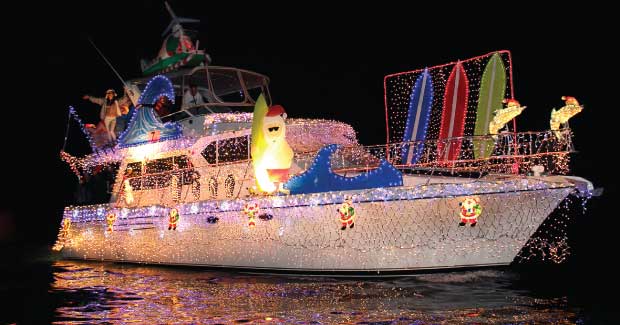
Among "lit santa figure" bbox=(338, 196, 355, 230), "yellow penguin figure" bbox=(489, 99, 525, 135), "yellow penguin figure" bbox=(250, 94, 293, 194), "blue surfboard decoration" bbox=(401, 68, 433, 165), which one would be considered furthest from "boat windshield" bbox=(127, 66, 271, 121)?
"yellow penguin figure" bbox=(489, 99, 525, 135)

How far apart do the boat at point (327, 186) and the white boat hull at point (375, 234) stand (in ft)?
0.07

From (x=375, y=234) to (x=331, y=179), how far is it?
1.23 meters

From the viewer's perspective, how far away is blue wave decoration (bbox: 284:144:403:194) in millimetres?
11242

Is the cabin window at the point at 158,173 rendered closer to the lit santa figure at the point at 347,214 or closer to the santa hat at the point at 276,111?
the santa hat at the point at 276,111

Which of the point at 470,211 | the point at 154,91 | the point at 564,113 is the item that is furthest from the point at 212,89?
the point at 564,113

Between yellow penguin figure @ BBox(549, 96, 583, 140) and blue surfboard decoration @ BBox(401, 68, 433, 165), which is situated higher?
blue surfboard decoration @ BBox(401, 68, 433, 165)

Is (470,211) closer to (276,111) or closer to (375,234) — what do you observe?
(375,234)

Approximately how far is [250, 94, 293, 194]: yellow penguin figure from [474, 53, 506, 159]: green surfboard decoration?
11.5 feet

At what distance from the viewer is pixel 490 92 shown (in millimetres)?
12008

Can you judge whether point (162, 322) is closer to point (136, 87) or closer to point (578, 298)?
point (578, 298)

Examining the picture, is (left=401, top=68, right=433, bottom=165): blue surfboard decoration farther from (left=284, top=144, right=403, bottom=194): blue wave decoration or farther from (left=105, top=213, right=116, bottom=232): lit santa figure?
(left=105, top=213, right=116, bottom=232): lit santa figure

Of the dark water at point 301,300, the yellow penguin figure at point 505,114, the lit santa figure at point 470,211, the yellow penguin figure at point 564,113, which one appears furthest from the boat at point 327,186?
the dark water at point 301,300

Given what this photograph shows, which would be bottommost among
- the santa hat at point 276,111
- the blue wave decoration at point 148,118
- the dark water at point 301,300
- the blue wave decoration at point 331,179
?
the dark water at point 301,300

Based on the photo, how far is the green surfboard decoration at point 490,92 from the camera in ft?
39.1
